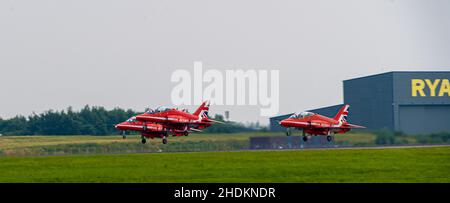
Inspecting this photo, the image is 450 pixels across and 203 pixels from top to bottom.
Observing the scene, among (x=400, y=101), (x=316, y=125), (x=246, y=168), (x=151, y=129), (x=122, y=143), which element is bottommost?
(x=246, y=168)

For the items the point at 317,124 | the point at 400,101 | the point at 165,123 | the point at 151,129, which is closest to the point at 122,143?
the point at 151,129

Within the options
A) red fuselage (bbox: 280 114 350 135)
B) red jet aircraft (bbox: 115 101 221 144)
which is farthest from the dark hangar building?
red jet aircraft (bbox: 115 101 221 144)

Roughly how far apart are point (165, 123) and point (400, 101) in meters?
30.8

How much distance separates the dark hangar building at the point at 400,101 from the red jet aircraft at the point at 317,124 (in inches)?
176

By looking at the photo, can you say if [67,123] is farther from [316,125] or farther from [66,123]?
[316,125]

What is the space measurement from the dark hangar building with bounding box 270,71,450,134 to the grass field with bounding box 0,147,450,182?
25271mm

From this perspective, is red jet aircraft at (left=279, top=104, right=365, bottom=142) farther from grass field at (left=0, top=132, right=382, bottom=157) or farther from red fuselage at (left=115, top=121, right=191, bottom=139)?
red fuselage at (left=115, top=121, right=191, bottom=139)

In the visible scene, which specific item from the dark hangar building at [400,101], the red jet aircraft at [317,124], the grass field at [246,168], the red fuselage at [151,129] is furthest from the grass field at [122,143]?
the grass field at [246,168]

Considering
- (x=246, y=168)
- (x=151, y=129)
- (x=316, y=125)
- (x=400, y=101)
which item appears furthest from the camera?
(x=400, y=101)

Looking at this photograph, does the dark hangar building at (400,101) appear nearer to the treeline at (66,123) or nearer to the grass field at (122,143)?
the grass field at (122,143)

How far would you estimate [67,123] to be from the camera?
81.4m
